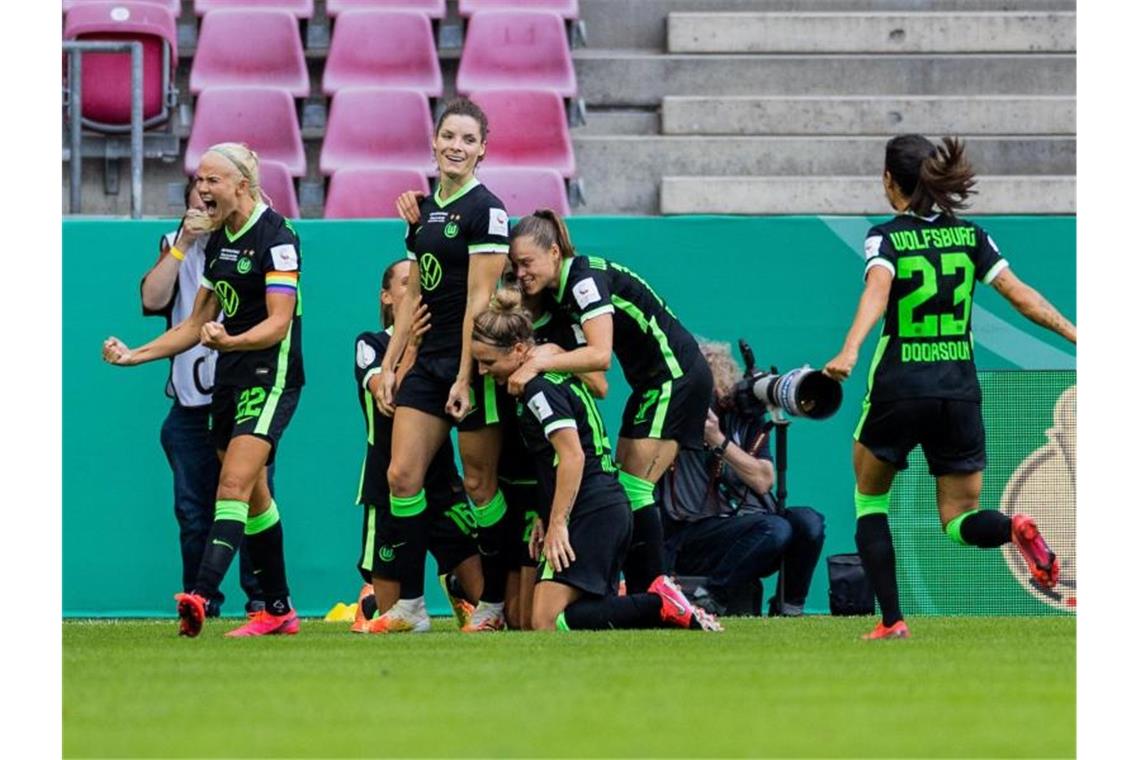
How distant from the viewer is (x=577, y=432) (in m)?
7.79

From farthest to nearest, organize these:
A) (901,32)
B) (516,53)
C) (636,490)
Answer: (901,32) < (516,53) < (636,490)

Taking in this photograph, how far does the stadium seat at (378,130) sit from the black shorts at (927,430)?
6.51 m

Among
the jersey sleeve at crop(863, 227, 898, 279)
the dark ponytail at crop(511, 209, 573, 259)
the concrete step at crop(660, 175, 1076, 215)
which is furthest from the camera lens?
the concrete step at crop(660, 175, 1076, 215)

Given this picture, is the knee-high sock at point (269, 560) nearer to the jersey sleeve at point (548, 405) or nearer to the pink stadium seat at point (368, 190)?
the jersey sleeve at point (548, 405)

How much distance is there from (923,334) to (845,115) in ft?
22.8

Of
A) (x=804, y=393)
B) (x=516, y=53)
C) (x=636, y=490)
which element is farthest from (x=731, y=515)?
(x=516, y=53)

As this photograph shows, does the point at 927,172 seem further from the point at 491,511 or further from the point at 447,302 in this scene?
the point at 491,511

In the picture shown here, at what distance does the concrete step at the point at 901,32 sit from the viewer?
567 inches

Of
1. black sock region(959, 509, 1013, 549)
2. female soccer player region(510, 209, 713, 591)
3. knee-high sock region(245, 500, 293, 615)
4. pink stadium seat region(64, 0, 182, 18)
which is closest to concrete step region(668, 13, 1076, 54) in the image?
pink stadium seat region(64, 0, 182, 18)

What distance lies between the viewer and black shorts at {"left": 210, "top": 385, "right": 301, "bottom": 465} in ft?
25.4

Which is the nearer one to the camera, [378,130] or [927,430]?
[927,430]

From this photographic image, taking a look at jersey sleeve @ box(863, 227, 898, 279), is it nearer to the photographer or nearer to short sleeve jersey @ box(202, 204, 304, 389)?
short sleeve jersey @ box(202, 204, 304, 389)

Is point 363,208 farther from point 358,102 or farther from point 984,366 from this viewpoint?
point 984,366

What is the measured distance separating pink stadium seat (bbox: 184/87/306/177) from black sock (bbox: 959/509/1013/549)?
271 inches
